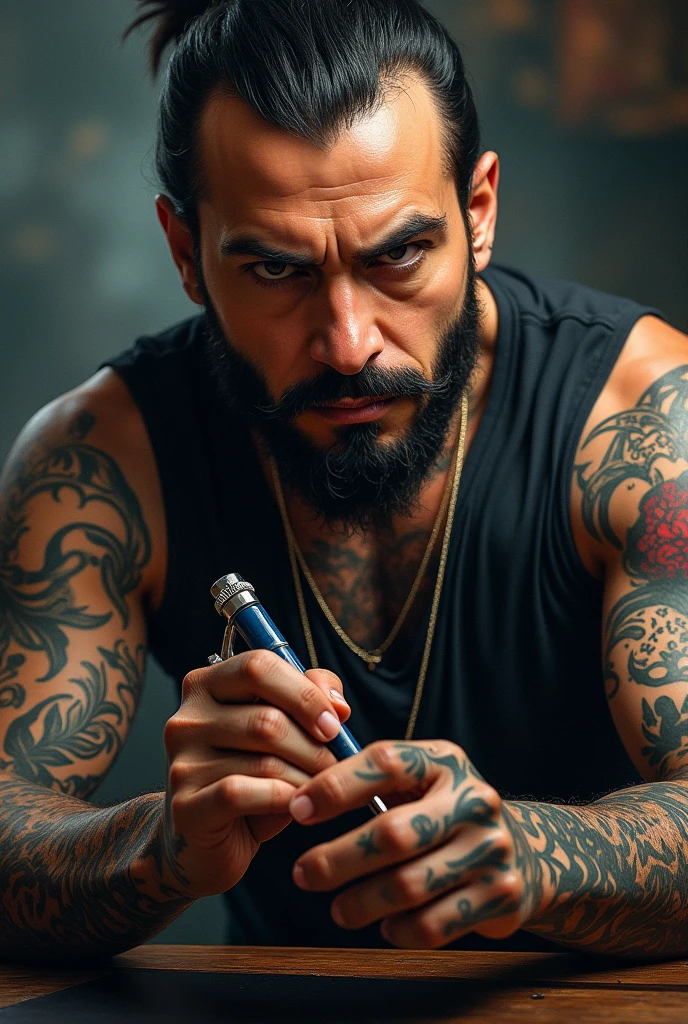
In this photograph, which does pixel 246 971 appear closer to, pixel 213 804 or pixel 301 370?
pixel 213 804

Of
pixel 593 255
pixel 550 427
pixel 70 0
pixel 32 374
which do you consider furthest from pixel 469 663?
pixel 70 0

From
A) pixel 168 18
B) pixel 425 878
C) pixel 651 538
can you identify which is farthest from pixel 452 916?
pixel 168 18

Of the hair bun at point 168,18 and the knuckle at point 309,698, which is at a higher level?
the hair bun at point 168,18

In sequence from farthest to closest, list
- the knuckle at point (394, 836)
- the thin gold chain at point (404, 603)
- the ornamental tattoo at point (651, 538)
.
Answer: the thin gold chain at point (404, 603) → the ornamental tattoo at point (651, 538) → the knuckle at point (394, 836)

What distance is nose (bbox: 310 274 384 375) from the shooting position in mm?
1361

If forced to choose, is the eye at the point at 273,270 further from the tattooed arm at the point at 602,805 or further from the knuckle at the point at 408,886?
the knuckle at the point at 408,886

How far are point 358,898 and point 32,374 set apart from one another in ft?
7.24

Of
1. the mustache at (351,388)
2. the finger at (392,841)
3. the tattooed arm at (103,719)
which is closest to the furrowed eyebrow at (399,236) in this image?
the mustache at (351,388)

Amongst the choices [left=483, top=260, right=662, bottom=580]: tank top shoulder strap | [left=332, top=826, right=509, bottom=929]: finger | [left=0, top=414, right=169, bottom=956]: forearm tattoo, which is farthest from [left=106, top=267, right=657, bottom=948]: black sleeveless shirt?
[left=332, top=826, right=509, bottom=929]: finger

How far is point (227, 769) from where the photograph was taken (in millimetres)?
1014

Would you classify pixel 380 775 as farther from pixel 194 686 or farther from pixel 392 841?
pixel 194 686

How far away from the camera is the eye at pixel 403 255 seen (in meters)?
1.41

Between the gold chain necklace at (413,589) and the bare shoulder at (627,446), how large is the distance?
192mm

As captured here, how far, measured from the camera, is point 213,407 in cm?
175
